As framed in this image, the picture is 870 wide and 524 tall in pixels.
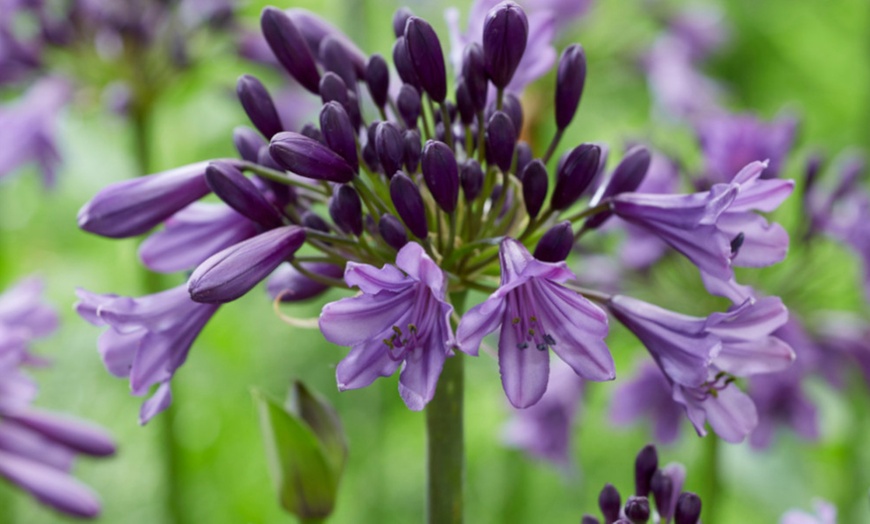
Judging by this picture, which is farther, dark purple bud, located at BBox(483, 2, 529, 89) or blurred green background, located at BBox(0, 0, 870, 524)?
blurred green background, located at BBox(0, 0, 870, 524)

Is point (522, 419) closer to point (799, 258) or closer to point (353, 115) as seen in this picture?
point (799, 258)

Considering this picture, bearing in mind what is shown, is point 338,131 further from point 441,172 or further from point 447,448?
point 447,448

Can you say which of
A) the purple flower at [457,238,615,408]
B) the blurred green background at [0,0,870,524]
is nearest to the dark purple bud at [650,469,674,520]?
the purple flower at [457,238,615,408]

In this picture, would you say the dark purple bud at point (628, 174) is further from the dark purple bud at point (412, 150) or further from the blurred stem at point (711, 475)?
the blurred stem at point (711, 475)

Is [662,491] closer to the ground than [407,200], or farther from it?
closer to the ground

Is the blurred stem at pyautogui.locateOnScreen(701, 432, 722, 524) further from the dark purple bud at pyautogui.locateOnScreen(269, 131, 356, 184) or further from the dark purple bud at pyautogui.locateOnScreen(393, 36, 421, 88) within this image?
the dark purple bud at pyautogui.locateOnScreen(269, 131, 356, 184)

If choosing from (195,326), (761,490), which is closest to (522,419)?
(761,490)

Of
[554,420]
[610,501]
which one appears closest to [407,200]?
[610,501]

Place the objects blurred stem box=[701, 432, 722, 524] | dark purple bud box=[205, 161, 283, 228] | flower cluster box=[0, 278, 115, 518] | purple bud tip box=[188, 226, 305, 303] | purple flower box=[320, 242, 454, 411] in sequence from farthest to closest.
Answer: blurred stem box=[701, 432, 722, 524] < flower cluster box=[0, 278, 115, 518] < dark purple bud box=[205, 161, 283, 228] < purple bud tip box=[188, 226, 305, 303] < purple flower box=[320, 242, 454, 411]
